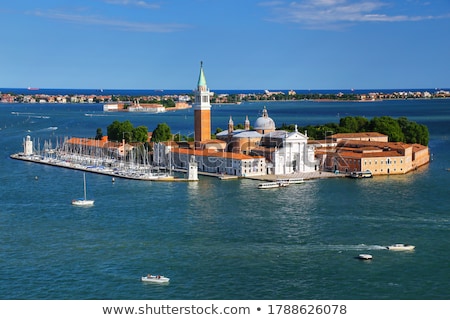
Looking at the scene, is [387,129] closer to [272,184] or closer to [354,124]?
[354,124]

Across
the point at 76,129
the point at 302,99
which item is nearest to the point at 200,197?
the point at 76,129

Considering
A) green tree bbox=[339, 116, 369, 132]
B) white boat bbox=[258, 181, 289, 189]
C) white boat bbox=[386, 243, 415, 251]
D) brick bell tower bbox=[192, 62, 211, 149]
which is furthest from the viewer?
green tree bbox=[339, 116, 369, 132]

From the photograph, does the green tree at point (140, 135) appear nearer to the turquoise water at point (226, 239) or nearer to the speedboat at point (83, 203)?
the turquoise water at point (226, 239)

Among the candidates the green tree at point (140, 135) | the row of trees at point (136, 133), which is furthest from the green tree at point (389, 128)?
the green tree at point (140, 135)

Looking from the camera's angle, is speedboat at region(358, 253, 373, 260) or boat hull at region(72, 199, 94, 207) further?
boat hull at region(72, 199, 94, 207)

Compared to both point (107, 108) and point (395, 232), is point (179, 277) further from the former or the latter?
point (107, 108)

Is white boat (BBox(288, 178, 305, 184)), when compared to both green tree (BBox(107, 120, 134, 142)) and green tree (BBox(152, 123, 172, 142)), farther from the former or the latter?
green tree (BBox(107, 120, 134, 142))

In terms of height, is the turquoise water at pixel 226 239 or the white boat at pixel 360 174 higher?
the white boat at pixel 360 174

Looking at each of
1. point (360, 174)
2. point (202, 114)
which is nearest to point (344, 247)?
point (360, 174)

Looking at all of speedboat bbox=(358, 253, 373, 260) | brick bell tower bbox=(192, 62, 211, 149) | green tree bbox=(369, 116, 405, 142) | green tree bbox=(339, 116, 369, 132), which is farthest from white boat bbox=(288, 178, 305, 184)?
green tree bbox=(339, 116, 369, 132)
